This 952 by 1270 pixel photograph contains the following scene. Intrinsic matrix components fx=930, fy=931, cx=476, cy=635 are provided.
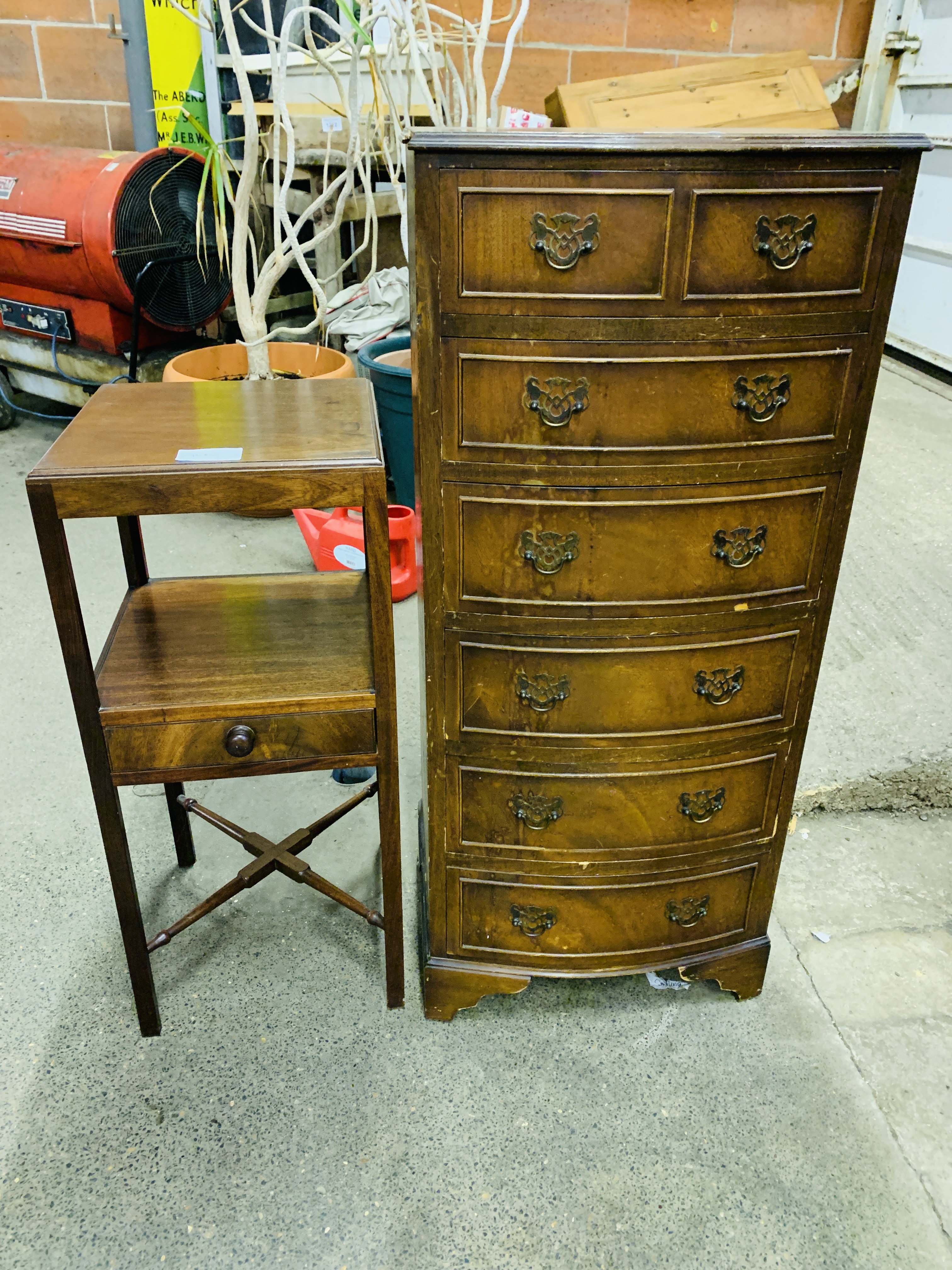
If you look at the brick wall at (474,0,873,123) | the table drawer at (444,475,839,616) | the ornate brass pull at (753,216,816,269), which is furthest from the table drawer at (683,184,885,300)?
the brick wall at (474,0,873,123)

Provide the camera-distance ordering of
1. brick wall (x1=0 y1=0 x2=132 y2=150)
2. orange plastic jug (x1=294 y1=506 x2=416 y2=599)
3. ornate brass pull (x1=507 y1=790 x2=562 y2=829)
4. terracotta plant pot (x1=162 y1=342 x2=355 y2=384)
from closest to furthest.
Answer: ornate brass pull (x1=507 y1=790 x2=562 y2=829) < orange plastic jug (x1=294 y1=506 x2=416 y2=599) < terracotta plant pot (x1=162 y1=342 x2=355 y2=384) < brick wall (x1=0 y1=0 x2=132 y2=150)

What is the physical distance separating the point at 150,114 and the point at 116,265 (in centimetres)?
97

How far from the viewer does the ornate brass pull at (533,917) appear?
55.4 inches

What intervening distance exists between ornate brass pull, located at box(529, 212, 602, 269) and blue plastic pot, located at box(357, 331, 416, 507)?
1664 millimetres

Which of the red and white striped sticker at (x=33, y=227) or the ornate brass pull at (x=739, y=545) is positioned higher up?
the red and white striped sticker at (x=33, y=227)

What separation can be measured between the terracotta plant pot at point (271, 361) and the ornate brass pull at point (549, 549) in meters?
2.02

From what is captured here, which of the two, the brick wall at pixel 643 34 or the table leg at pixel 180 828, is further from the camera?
the brick wall at pixel 643 34

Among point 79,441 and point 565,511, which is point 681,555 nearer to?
point 565,511

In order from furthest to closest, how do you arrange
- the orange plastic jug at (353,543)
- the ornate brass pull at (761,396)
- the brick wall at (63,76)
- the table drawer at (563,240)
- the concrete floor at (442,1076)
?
the brick wall at (63,76) → the orange plastic jug at (353,543) → the concrete floor at (442,1076) → the ornate brass pull at (761,396) → the table drawer at (563,240)

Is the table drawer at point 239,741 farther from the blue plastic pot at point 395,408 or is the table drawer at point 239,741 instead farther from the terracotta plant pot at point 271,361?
the terracotta plant pot at point 271,361

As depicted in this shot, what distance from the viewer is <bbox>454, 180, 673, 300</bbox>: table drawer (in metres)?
0.98

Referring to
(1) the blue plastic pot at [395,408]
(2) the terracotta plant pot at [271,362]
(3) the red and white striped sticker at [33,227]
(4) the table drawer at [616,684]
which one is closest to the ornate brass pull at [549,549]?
(4) the table drawer at [616,684]

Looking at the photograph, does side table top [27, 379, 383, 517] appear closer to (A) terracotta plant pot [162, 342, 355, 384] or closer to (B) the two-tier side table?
(B) the two-tier side table

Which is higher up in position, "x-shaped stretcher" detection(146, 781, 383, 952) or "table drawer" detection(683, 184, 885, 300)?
"table drawer" detection(683, 184, 885, 300)
